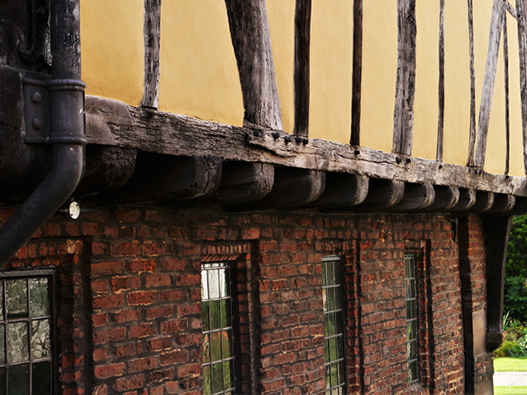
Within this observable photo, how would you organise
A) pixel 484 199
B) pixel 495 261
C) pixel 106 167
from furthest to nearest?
pixel 495 261 → pixel 484 199 → pixel 106 167

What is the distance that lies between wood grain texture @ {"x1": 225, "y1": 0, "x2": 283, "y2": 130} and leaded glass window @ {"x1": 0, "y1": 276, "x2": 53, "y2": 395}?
60.4 inches

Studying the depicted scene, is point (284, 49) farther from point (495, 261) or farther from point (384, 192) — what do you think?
point (495, 261)

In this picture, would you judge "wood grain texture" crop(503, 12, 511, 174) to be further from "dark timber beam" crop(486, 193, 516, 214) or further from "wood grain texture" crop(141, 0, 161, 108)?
"wood grain texture" crop(141, 0, 161, 108)

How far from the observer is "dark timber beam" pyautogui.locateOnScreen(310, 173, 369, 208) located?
5207 mm

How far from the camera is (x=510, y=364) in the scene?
15062mm

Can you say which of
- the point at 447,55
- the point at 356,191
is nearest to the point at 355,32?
the point at 356,191

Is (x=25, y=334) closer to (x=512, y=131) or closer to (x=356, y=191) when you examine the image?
(x=356, y=191)

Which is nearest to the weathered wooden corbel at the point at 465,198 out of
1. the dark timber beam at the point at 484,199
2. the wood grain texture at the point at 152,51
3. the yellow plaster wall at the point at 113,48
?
the dark timber beam at the point at 484,199

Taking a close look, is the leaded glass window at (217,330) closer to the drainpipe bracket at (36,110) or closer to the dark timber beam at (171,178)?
the dark timber beam at (171,178)

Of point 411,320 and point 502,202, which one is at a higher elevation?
point 502,202

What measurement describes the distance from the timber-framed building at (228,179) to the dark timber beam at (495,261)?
176 centimetres

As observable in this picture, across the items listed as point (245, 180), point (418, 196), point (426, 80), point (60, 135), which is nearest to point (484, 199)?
point (418, 196)

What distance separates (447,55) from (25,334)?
4.64 m

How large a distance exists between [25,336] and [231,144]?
154 centimetres
